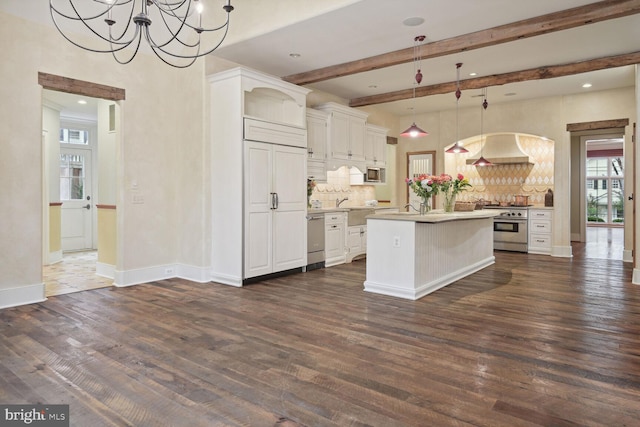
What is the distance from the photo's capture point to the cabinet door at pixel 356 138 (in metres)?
7.52

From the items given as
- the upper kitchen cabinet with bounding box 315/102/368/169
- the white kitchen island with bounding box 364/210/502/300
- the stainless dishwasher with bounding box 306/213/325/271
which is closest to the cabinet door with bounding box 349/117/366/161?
the upper kitchen cabinet with bounding box 315/102/368/169

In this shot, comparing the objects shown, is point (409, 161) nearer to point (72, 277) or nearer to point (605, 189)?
point (72, 277)

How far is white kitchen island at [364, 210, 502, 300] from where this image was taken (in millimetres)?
4527

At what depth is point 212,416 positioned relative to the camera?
212 cm

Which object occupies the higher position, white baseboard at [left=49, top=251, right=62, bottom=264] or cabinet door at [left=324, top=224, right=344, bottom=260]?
cabinet door at [left=324, top=224, right=344, bottom=260]

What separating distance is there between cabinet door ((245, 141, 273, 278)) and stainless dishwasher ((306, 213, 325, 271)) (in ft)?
2.76

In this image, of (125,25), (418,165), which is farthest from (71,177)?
(418,165)

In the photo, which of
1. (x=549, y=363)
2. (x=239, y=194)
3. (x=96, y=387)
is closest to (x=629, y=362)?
(x=549, y=363)

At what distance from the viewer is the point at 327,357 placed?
113 inches

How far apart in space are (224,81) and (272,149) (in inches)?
41.0

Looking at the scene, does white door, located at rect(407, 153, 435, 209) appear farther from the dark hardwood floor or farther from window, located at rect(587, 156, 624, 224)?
window, located at rect(587, 156, 624, 224)

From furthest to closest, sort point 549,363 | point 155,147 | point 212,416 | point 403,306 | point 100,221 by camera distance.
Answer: point 100,221
point 155,147
point 403,306
point 549,363
point 212,416

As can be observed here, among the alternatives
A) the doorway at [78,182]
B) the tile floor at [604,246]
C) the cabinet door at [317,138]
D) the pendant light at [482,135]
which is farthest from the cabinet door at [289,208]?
the tile floor at [604,246]

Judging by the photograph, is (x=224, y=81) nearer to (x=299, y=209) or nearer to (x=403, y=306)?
(x=299, y=209)
